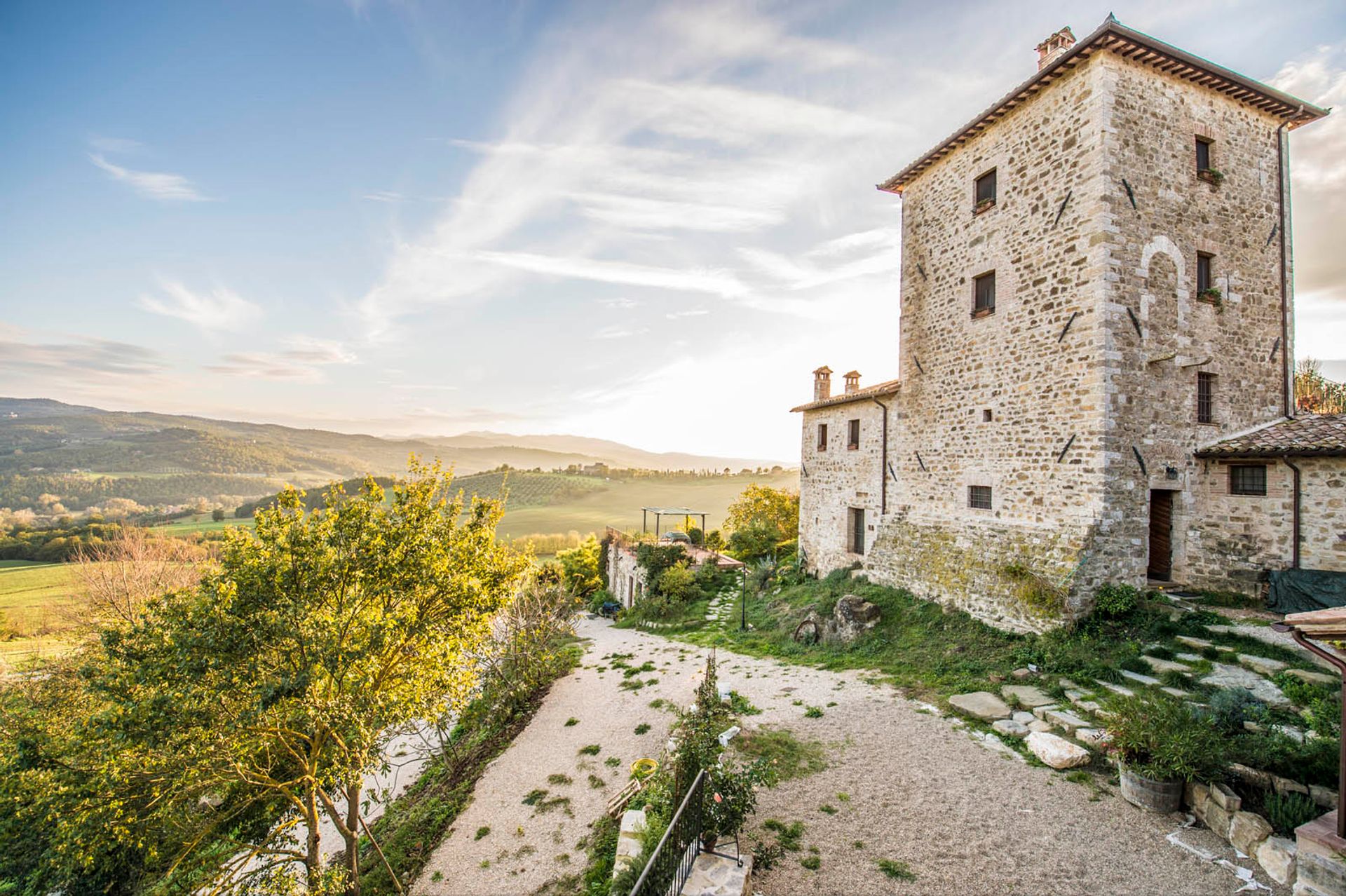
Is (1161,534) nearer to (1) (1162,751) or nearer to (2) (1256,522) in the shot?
(2) (1256,522)

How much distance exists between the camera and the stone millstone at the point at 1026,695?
837 cm

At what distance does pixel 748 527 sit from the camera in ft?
92.1

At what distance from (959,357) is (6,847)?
88.7 feet

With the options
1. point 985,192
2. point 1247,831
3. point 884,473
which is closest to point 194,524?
point 884,473

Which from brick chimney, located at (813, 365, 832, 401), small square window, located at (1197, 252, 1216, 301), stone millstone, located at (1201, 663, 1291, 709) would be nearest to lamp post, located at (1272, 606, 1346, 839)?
stone millstone, located at (1201, 663, 1291, 709)

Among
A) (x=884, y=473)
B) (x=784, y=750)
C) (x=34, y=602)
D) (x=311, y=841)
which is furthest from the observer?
(x=34, y=602)

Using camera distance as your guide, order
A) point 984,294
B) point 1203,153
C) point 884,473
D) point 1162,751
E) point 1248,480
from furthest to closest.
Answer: point 884,473 → point 984,294 → point 1203,153 → point 1248,480 → point 1162,751

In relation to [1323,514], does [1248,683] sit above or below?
below

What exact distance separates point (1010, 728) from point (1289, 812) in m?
3.02

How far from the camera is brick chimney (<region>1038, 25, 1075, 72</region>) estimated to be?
1206 centimetres

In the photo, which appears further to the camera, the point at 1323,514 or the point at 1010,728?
the point at 1323,514

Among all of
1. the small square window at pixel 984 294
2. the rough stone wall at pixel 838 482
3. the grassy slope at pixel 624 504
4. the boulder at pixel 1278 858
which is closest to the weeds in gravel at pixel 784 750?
the boulder at pixel 1278 858

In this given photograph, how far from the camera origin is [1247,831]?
511 centimetres

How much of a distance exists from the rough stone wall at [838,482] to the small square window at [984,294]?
3306 millimetres
